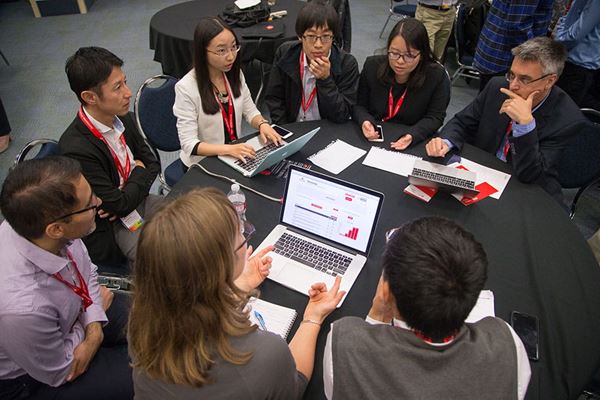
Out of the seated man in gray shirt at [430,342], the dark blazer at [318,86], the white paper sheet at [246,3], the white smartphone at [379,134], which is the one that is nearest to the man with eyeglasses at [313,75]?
the dark blazer at [318,86]

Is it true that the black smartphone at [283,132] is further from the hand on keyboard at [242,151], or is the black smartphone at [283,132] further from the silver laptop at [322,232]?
the silver laptop at [322,232]

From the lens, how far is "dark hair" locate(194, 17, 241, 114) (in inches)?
87.3

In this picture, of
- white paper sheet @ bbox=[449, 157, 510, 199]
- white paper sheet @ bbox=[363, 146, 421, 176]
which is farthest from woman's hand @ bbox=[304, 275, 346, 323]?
white paper sheet @ bbox=[449, 157, 510, 199]

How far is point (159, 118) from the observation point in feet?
8.39

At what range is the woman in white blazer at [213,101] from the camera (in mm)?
2217

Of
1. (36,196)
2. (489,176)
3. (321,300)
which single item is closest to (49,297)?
(36,196)

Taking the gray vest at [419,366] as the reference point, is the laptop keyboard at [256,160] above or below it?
below

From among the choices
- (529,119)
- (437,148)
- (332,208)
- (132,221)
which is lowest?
(132,221)

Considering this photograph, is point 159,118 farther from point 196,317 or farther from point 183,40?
point 196,317

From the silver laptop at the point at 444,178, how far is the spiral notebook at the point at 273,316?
89 cm

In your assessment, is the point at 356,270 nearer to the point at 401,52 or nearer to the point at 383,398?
the point at 383,398

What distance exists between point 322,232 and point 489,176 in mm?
979

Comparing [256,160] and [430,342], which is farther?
[256,160]

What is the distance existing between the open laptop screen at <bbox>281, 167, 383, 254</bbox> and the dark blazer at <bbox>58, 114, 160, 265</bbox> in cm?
89
